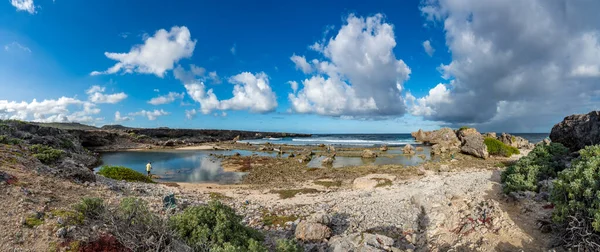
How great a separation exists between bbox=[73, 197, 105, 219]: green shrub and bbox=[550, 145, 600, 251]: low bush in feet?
35.3

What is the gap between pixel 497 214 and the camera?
8.84 metres

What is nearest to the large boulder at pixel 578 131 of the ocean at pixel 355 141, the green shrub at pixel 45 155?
the green shrub at pixel 45 155

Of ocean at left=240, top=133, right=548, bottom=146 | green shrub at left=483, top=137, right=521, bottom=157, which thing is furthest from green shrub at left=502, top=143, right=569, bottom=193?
ocean at left=240, top=133, right=548, bottom=146

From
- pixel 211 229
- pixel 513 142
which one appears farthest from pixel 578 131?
pixel 513 142

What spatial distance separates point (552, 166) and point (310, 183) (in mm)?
13088

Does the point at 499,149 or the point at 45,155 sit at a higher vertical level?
the point at 45,155

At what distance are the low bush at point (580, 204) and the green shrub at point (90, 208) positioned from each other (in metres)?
10.7

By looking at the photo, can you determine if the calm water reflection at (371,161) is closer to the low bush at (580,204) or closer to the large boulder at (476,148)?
the large boulder at (476,148)

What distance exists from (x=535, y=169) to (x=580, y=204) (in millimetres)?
5588

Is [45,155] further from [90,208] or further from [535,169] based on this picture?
[535,169]

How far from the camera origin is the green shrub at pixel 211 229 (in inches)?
238

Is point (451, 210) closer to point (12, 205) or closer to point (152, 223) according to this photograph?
point (152, 223)

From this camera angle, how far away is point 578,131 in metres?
14.0

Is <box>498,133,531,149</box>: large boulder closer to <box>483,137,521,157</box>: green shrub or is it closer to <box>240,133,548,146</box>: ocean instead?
<box>483,137,521,157</box>: green shrub
